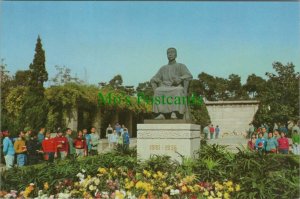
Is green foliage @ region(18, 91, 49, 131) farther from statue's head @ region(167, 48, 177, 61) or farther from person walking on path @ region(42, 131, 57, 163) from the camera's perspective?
statue's head @ region(167, 48, 177, 61)

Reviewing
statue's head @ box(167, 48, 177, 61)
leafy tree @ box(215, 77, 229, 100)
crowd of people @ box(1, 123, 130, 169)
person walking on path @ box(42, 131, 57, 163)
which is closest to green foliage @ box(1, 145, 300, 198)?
crowd of people @ box(1, 123, 130, 169)

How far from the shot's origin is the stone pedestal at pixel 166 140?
9.50 meters

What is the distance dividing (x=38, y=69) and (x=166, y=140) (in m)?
20.8

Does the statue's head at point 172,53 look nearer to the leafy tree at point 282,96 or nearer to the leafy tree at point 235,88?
the leafy tree at point 282,96

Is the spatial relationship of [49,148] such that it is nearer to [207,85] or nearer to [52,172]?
[52,172]

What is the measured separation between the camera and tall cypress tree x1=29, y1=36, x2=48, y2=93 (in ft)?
89.4

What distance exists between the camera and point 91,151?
14172 mm

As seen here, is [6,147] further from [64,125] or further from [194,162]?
[64,125]

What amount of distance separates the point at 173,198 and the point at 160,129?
294 cm

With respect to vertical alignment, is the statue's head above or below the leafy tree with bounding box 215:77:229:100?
below

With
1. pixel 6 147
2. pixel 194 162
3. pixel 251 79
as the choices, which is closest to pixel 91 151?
pixel 6 147

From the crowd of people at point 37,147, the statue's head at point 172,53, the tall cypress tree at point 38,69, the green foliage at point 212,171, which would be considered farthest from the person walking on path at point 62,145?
the tall cypress tree at point 38,69

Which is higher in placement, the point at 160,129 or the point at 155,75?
the point at 155,75

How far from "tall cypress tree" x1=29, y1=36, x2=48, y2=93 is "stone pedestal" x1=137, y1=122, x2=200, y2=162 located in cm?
1870
